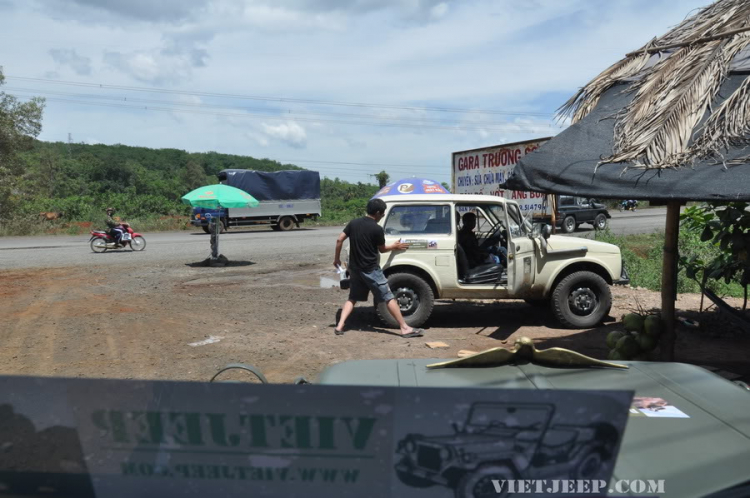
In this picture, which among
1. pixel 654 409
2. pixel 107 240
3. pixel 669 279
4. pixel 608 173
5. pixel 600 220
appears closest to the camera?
pixel 654 409

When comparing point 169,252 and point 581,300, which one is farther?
point 169,252

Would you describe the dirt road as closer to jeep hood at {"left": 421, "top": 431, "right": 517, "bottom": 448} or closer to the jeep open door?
the jeep open door

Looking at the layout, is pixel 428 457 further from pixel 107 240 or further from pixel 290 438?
pixel 107 240

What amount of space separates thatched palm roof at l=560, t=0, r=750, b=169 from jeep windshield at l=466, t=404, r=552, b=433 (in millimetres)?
4004

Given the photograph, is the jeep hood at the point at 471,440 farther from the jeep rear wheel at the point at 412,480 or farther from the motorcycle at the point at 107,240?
the motorcycle at the point at 107,240

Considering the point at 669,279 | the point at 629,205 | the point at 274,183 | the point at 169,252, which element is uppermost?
the point at 274,183

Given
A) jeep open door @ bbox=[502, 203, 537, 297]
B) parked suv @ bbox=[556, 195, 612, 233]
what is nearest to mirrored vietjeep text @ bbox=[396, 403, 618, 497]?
jeep open door @ bbox=[502, 203, 537, 297]

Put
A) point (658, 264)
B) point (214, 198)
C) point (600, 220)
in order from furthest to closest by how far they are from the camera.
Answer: point (600, 220), point (214, 198), point (658, 264)

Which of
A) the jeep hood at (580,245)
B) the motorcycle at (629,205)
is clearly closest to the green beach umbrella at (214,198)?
the jeep hood at (580,245)

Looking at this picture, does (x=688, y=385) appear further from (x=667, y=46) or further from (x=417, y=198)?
(x=417, y=198)

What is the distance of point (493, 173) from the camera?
11953mm

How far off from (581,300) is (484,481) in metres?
7.71

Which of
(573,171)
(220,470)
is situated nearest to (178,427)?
(220,470)

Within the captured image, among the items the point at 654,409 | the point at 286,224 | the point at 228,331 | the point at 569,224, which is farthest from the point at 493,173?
the point at 286,224
